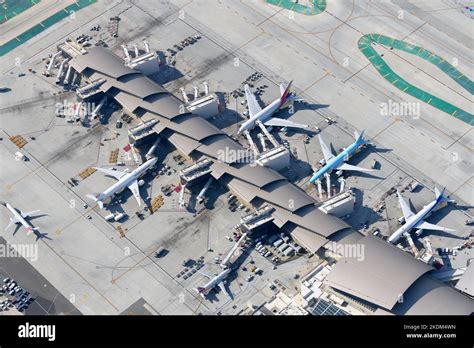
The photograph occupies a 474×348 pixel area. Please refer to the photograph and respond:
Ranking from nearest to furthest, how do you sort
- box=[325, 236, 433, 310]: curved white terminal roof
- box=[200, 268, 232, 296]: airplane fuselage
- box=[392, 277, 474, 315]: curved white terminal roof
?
box=[392, 277, 474, 315]: curved white terminal roof, box=[325, 236, 433, 310]: curved white terminal roof, box=[200, 268, 232, 296]: airplane fuselage

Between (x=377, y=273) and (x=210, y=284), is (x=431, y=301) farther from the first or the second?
(x=210, y=284)

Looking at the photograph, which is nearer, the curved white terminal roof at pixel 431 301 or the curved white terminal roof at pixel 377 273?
the curved white terminal roof at pixel 431 301

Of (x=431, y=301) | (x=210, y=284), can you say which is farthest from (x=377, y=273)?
(x=210, y=284)

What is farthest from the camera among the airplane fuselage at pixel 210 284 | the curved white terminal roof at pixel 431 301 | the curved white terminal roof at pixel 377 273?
the airplane fuselage at pixel 210 284

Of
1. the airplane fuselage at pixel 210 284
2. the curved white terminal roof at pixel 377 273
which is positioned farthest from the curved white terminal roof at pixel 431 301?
the airplane fuselage at pixel 210 284

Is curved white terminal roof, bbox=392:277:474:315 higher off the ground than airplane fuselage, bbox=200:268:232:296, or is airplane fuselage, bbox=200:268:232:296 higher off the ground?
curved white terminal roof, bbox=392:277:474:315

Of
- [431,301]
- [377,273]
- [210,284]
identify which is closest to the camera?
[431,301]

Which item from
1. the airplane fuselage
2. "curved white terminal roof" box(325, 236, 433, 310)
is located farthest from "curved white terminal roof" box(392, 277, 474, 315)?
the airplane fuselage

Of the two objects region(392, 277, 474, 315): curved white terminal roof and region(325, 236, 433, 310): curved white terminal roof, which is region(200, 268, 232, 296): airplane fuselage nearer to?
region(325, 236, 433, 310): curved white terminal roof

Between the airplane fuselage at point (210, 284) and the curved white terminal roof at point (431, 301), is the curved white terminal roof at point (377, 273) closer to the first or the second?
the curved white terminal roof at point (431, 301)
